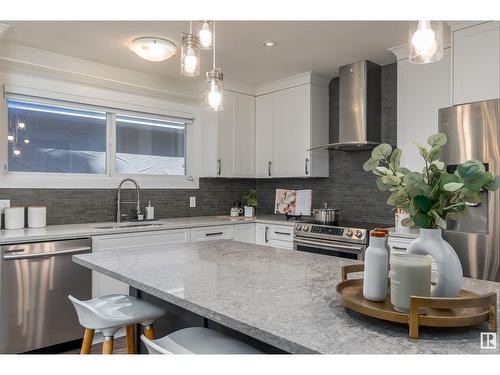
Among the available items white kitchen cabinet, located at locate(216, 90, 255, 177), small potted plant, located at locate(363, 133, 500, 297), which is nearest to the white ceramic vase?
small potted plant, located at locate(363, 133, 500, 297)

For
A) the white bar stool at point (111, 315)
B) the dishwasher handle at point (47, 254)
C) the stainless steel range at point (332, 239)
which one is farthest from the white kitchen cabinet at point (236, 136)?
the white bar stool at point (111, 315)

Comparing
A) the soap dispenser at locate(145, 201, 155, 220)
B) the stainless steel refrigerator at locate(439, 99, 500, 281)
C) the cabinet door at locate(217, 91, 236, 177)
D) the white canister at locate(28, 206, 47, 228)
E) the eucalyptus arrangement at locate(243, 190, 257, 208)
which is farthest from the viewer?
the eucalyptus arrangement at locate(243, 190, 257, 208)

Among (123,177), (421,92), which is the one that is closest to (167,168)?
(123,177)

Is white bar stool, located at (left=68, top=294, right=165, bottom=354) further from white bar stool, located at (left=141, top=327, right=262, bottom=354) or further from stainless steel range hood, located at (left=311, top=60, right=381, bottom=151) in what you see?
stainless steel range hood, located at (left=311, top=60, right=381, bottom=151)

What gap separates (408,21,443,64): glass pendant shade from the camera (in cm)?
138

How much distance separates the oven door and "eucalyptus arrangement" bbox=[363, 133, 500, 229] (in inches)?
83.6

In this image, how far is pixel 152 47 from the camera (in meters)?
2.94

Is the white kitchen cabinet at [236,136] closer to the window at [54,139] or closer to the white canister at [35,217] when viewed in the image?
the window at [54,139]

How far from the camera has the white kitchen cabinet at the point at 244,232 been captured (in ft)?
13.1

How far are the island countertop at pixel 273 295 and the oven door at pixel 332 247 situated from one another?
1272mm

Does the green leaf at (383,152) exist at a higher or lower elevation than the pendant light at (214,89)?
lower

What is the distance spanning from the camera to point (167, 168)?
4328 millimetres

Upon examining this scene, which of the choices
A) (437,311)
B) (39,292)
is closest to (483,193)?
(437,311)
